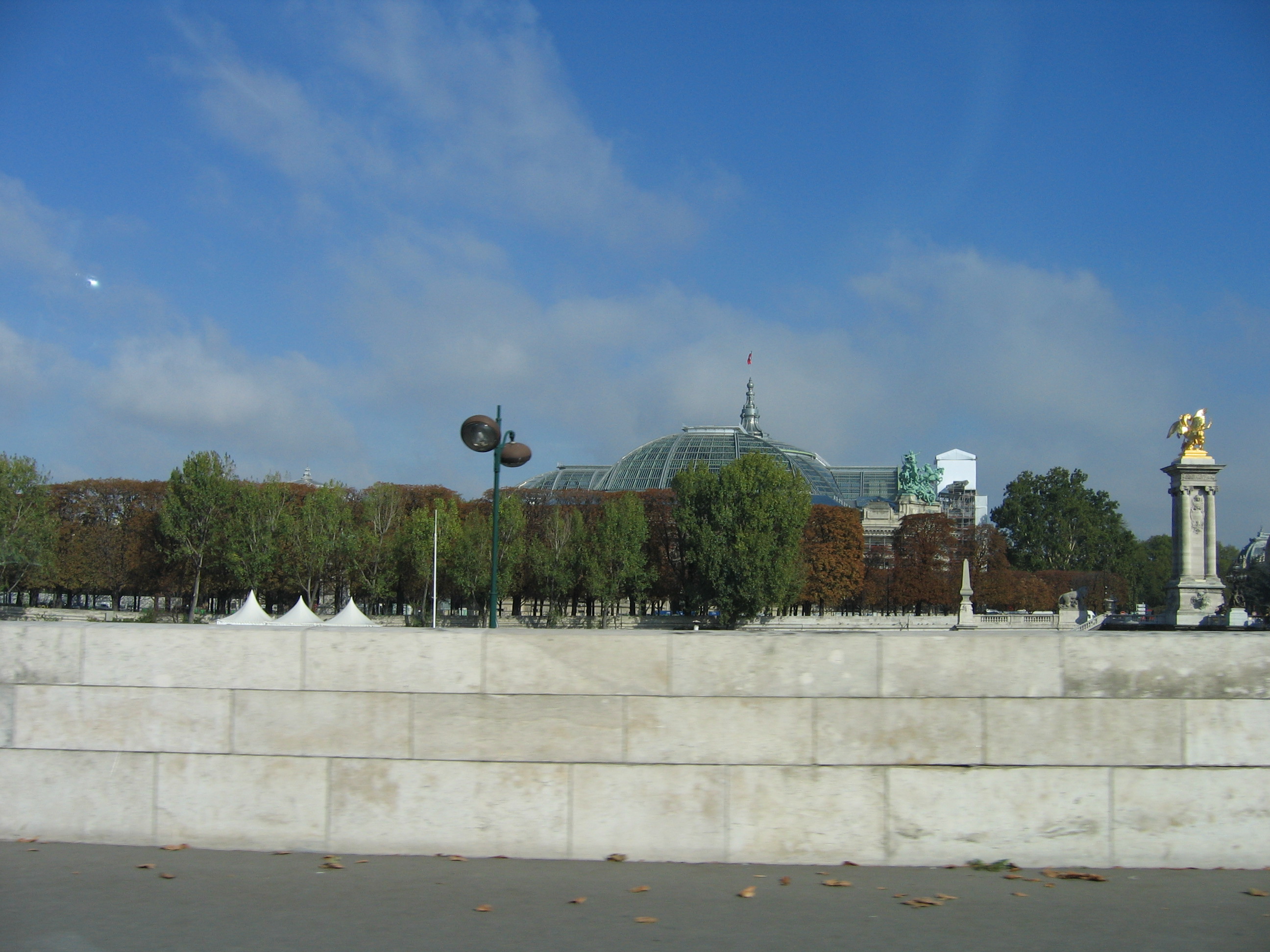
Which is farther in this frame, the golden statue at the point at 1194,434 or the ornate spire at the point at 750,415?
the ornate spire at the point at 750,415

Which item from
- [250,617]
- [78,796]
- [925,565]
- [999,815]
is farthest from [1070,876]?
[925,565]

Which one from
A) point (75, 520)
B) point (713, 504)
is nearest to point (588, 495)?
point (713, 504)

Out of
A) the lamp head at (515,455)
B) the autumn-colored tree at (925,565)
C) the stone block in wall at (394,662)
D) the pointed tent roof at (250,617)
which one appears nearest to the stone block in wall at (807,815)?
the stone block in wall at (394,662)

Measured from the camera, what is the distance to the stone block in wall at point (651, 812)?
7.01 m

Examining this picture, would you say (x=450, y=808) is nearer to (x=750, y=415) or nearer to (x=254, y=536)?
(x=254, y=536)

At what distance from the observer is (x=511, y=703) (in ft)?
23.5

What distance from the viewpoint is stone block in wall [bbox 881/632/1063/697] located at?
7008mm

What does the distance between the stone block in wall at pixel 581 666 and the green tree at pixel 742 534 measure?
63.2m

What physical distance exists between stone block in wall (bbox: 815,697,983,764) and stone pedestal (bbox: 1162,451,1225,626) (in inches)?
2301

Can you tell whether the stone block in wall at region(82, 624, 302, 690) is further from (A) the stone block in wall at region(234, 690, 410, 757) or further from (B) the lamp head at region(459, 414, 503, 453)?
(B) the lamp head at region(459, 414, 503, 453)

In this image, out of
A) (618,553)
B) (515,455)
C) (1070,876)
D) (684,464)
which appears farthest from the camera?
(684,464)

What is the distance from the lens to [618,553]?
72125 mm

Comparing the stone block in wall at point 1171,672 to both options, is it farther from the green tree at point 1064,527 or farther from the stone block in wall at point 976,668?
the green tree at point 1064,527

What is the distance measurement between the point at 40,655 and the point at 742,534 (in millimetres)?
64706
